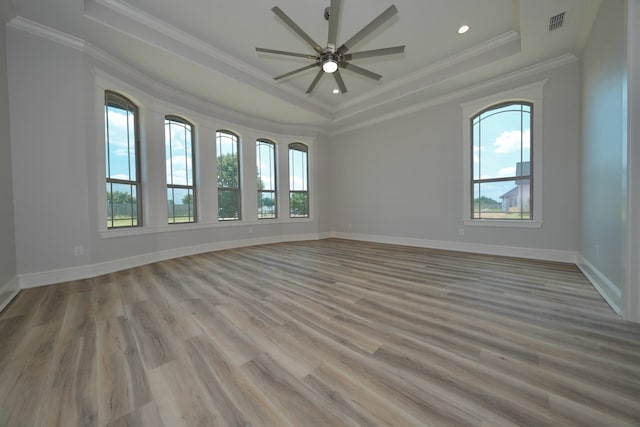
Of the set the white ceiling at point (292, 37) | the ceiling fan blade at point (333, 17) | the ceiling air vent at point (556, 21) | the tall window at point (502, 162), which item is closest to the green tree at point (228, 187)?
the white ceiling at point (292, 37)

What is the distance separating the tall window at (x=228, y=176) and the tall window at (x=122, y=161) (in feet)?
5.28

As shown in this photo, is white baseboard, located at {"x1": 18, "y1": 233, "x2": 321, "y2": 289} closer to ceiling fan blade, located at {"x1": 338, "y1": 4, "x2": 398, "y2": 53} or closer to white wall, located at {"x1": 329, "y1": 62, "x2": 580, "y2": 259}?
white wall, located at {"x1": 329, "y1": 62, "x2": 580, "y2": 259}

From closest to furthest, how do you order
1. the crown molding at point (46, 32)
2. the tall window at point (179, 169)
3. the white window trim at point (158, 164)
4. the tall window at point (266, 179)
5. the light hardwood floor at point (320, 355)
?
the light hardwood floor at point (320, 355) → the crown molding at point (46, 32) → the white window trim at point (158, 164) → the tall window at point (179, 169) → the tall window at point (266, 179)

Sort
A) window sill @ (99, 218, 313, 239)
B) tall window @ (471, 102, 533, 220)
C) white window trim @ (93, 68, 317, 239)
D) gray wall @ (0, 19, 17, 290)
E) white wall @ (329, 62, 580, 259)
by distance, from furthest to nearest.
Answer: tall window @ (471, 102, 533, 220) < white wall @ (329, 62, 580, 259) < window sill @ (99, 218, 313, 239) < white window trim @ (93, 68, 317, 239) < gray wall @ (0, 19, 17, 290)

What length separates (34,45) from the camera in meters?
2.84

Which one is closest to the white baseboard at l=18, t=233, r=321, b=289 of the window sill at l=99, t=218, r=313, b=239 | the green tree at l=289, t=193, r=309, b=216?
the window sill at l=99, t=218, r=313, b=239

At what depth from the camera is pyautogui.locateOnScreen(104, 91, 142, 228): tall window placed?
361cm

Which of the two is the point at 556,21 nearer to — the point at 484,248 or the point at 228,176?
the point at 484,248

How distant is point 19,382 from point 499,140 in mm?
6309

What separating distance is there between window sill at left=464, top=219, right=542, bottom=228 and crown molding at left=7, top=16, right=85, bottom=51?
22.2ft

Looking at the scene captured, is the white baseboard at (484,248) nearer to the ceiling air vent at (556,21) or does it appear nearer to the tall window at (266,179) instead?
the tall window at (266,179)

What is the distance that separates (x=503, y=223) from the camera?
427 cm

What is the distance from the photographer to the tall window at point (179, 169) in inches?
181

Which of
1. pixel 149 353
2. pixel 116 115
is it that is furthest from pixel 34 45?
pixel 149 353
